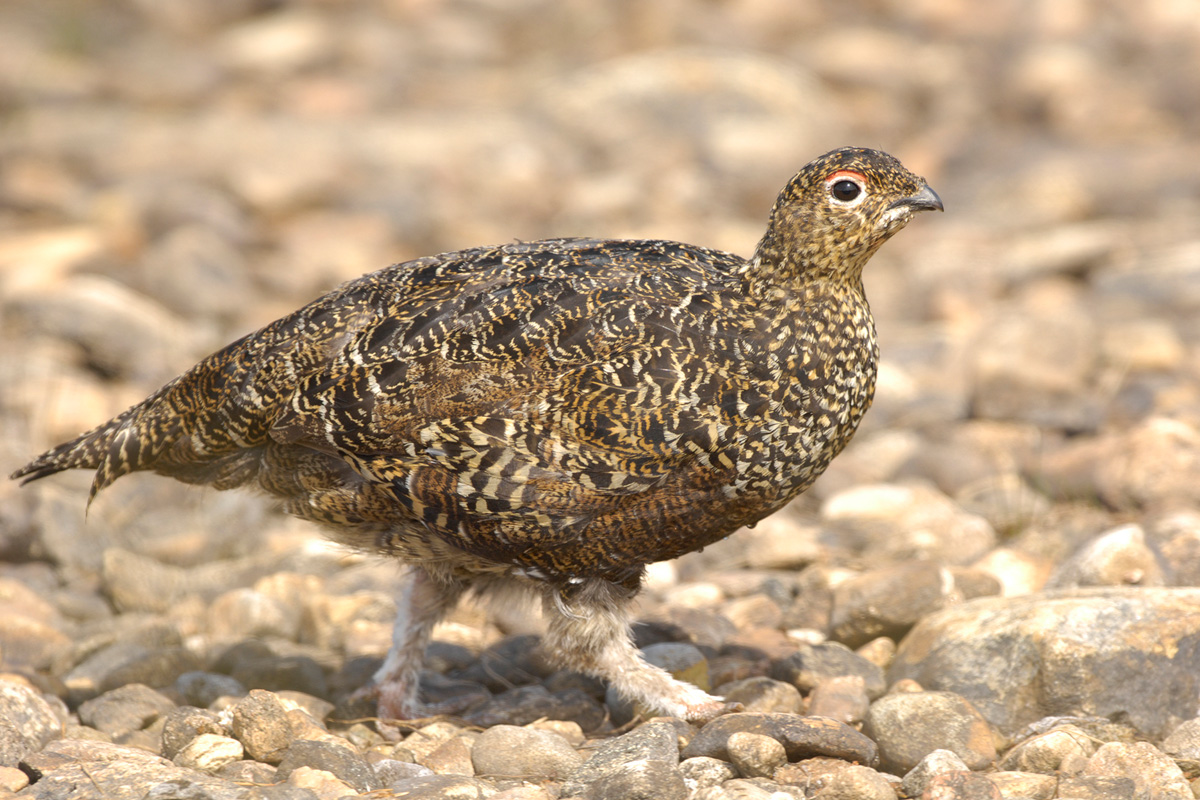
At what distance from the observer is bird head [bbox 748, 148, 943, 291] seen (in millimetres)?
5137

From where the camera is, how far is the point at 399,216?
42.1ft

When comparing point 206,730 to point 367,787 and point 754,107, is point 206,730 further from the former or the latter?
point 754,107

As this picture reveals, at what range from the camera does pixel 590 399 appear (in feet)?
16.5

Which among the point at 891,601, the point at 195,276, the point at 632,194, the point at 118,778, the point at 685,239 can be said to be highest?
the point at 632,194

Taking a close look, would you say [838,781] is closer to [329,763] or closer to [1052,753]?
[1052,753]

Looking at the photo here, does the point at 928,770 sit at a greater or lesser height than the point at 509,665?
lesser

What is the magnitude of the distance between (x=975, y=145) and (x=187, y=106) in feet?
30.4

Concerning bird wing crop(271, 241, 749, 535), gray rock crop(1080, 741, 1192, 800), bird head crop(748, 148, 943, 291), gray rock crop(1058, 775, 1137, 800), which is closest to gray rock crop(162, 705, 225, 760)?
bird wing crop(271, 241, 749, 535)

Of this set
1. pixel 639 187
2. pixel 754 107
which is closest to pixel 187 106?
pixel 639 187

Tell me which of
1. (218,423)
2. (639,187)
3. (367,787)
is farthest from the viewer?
(639,187)

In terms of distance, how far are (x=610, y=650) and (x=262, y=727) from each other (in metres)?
1.45

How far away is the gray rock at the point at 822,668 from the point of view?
587 cm

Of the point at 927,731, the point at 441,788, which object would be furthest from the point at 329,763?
the point at 927,731

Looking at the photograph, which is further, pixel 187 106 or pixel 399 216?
pixel 187 106
